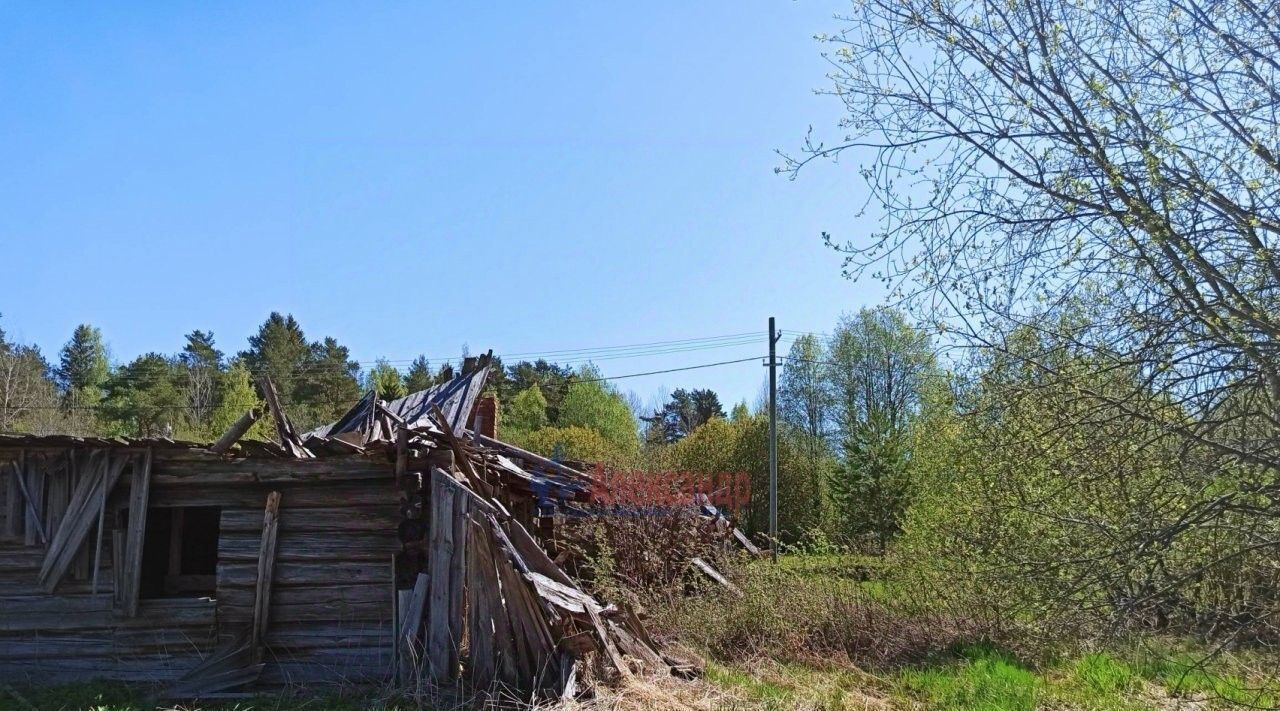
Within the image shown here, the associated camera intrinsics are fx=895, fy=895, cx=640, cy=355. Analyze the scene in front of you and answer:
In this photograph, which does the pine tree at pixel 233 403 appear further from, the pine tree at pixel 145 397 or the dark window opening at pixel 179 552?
the dark window opening at pixel 179 552

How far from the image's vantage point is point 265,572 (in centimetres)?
889

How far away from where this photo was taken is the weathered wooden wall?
8844 mm

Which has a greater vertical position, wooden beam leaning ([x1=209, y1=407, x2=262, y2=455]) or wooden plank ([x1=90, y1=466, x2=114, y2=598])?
wooden beam leaning ([x1=209, y1=407, x2=262, y2=455])

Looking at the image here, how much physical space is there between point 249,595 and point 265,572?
0.30m

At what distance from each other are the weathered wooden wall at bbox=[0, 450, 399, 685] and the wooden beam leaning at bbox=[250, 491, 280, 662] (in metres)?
0.07

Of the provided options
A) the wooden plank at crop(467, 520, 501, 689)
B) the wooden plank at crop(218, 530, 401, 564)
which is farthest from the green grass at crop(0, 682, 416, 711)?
the wooden plank at crop(218, 530, 401, 564)

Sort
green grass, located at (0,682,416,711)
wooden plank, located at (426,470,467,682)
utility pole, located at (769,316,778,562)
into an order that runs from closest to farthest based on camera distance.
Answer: green grass, located at (0,682,416,711) < wooden plank, located at (426,470,467,682) < utility pole, located at (769,316,778,562)

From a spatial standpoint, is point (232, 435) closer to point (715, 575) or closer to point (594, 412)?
point (715, 575)

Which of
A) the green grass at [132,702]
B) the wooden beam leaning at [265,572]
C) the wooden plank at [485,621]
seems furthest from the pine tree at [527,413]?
the wooden plank at [485,621]

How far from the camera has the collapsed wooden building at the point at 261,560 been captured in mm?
8531

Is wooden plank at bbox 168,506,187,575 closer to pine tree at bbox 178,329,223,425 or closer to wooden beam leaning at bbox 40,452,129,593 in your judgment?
wooden beam leaning at bbox 40,452,129,593

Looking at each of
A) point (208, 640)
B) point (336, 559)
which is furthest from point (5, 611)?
point (336, 559)

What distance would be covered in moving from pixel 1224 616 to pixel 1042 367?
214 centimetres

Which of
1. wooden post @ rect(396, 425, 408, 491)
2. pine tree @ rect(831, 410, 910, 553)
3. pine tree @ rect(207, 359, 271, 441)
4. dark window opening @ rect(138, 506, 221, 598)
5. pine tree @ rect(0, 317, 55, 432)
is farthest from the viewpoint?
pine tree @ rect(0, 317, 55, 432)
